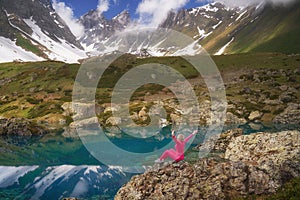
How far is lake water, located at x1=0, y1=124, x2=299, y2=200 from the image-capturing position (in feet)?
116

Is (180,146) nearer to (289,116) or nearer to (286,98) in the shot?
(289,116)

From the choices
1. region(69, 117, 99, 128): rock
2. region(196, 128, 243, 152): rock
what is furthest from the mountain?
region(69, 117, 99, 128): rock

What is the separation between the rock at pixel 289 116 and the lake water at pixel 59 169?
117ft

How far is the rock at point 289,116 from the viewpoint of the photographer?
90875mm

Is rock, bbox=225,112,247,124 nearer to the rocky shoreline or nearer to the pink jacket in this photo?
the rocky shoreline

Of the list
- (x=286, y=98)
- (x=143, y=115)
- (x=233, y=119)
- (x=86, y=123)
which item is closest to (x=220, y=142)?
(x=233, y=119)

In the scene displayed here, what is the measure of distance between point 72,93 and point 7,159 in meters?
92.5

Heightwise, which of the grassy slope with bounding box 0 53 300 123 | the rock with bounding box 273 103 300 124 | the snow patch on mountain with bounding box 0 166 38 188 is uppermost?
the grassy slope with bounding box 0 53 300 123

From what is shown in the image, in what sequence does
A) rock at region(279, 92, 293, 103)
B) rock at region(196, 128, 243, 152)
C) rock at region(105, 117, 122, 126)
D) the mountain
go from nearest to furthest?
1. the mountain
2. rock at region(196, 128, 243, 152)
3. rock at region(105, 117, 122, 126)
4. rock at region(279, 92, 293, 103)

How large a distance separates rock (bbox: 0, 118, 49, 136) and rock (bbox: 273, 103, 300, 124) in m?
69.5

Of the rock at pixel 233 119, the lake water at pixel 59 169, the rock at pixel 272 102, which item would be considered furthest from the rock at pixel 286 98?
the lake water at pixel 59 169

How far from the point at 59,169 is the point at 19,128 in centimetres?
5144

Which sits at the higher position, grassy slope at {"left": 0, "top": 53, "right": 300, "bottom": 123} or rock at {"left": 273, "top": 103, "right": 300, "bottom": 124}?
grassy slope at {"left": 0, "top": 53, "right": 300, "bottom": 123}

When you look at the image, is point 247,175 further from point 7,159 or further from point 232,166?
point 7,159
